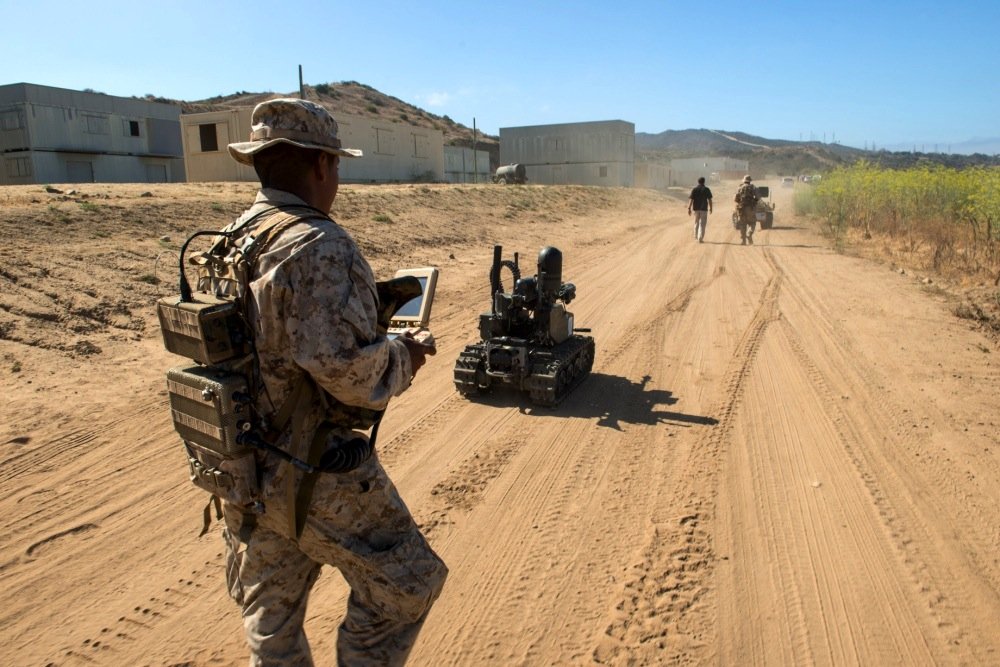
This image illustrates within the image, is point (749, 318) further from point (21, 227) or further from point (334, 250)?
point (21, 227)

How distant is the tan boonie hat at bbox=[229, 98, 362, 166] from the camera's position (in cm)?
213

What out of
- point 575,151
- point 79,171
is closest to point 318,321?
point 79,171

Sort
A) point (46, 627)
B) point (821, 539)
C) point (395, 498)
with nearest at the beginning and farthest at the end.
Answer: point (395, 498) → point (46, 627) → point (821, 539)

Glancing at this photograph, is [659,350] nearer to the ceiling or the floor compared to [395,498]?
nearer to the floor

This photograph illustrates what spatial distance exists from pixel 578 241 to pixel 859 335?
11.4m

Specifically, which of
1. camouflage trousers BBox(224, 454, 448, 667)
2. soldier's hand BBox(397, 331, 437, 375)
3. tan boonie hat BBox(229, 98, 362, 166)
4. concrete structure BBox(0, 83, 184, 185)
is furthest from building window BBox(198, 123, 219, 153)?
camouflage trousers BBox(224, 454, 448, 667)

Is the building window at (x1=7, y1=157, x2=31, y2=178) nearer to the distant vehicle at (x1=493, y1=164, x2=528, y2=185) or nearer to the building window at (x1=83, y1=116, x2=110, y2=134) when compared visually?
the building window at (x1=83, y1=116, x2=110, y2=134)

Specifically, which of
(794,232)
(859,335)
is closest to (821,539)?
(859,335)

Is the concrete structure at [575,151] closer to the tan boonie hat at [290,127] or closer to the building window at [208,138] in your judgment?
the building window at [208,138]

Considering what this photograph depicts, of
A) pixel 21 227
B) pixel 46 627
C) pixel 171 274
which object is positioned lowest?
pixel 46 627

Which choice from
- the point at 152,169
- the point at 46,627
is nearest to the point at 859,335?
the point at 46,627

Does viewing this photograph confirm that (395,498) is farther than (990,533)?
No

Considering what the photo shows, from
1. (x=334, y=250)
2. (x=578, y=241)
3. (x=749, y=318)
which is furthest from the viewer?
(x=578, y=241)

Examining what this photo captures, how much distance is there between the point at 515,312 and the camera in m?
6.52
